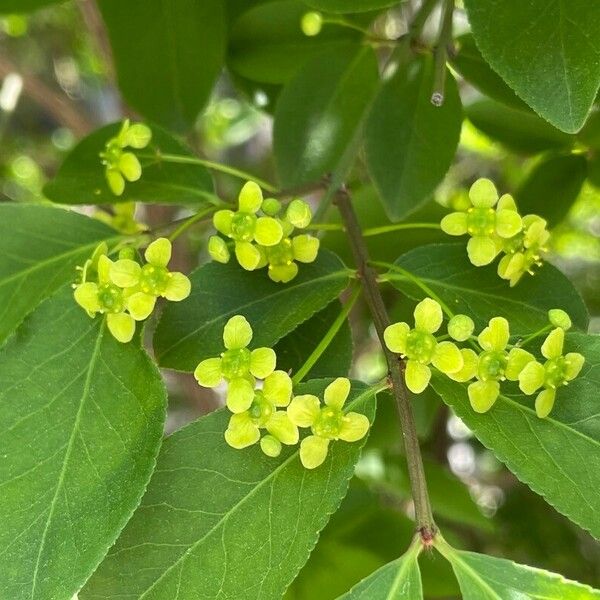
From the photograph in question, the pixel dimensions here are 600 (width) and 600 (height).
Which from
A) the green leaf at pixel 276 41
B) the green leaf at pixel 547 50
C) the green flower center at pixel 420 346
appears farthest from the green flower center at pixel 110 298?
the green leaf at pixel 276 41

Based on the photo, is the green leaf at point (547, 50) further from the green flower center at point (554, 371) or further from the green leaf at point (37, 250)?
the green leaf at point (37, 250)

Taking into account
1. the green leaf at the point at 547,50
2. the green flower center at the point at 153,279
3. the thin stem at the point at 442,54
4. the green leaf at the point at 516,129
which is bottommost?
the green leaf at the point at 516,129

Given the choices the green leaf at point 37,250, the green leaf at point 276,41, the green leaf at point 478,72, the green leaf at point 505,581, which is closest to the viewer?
the green leaf at point 505,581

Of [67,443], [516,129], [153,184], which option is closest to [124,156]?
[153,184]

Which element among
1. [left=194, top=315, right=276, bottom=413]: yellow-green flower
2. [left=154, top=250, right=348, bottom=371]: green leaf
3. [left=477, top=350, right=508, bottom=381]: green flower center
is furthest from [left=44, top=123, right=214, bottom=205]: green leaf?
[left=477, top=350, right=508, bottom=381]: green flower center

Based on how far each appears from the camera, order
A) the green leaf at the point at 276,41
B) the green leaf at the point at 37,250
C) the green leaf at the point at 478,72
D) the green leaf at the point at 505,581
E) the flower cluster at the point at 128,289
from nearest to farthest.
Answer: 1. the green leaf at the point at 505,581
2. the flower cluster at the point at 128,289
3. the green leaf at the point at 37,250
4. the green leaf at the point at 478,72
5. the green leaf at the point at 276,41

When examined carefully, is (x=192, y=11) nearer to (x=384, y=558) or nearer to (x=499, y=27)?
(x=499, y=27)

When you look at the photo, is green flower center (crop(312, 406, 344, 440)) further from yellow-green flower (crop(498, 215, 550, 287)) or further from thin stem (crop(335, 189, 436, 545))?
yellow-green flower (crop(498, 215, 550, 287))
